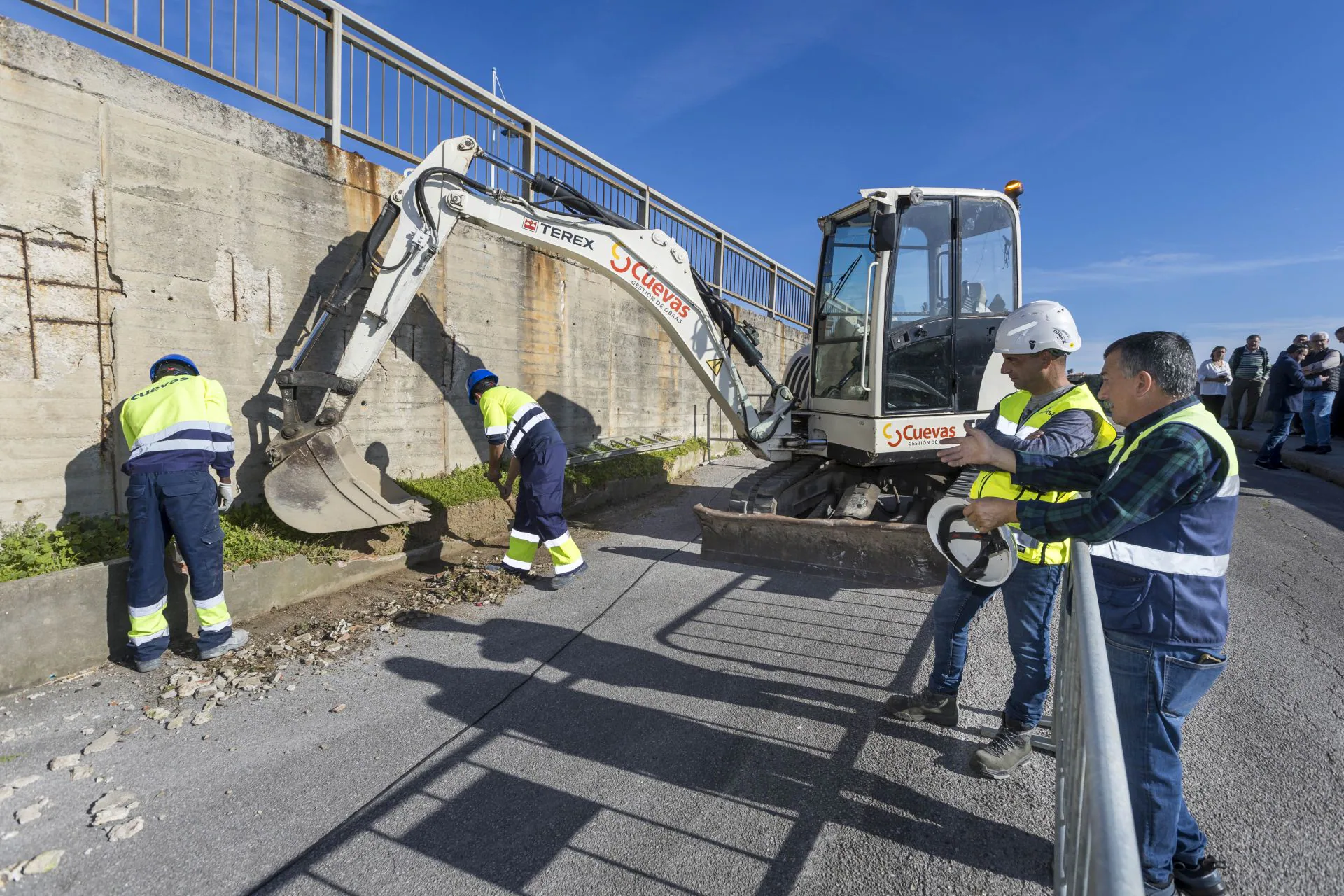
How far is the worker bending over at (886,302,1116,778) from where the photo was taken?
2.76 meters

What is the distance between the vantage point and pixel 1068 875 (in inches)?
62.1

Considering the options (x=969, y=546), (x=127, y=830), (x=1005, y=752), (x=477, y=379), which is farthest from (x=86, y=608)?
(x=1005, y=752)

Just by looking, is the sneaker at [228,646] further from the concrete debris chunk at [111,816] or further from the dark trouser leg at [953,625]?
the dark trouser leg at [953,625]

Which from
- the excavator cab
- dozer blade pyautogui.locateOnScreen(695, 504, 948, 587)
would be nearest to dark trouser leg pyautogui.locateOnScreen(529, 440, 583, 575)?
dozer blade pyautogui.locateOnScreen(695, 504, 948, 587)

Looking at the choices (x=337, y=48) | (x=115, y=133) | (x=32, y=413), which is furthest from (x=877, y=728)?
(x=337, y=48)

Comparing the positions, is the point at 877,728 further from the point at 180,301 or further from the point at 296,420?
the point at 180,301

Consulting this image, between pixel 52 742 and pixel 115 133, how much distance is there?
3839 mm

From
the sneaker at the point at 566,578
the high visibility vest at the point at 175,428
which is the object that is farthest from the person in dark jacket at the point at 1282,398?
the high visibility vest at the point at 175,428

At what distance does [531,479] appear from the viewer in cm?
555

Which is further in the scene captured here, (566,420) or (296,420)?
(566,420)

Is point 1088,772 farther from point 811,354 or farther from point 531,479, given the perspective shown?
point 811,354

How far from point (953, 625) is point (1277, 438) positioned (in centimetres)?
1098

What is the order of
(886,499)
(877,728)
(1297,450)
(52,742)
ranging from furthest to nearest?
(1297,450) → (886,499) → (877,728) → (52,742)

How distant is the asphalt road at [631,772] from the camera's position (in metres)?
2.30
